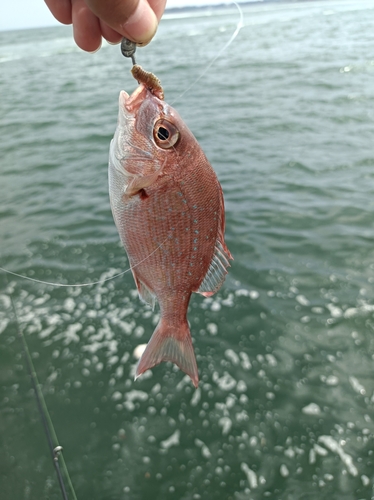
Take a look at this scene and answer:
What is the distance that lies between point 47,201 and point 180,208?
6.39 metres

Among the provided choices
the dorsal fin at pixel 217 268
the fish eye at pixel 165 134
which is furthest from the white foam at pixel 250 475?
the fish eye at pixel 165 134

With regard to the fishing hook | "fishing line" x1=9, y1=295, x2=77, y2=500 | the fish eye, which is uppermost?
the fishing hook

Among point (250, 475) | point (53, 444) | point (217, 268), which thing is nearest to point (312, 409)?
point (250, 475)

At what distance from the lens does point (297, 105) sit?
11.2 m

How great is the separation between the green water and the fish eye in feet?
8.53

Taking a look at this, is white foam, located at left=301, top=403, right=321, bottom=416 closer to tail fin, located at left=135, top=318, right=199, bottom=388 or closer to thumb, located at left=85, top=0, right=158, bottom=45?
tail fin, located at left=135, top=318, right=199, bottom=388

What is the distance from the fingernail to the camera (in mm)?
1562

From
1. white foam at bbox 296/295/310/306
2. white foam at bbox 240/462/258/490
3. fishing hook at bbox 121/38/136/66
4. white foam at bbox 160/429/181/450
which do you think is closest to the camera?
fishing hook at bbox 121/38/136/66

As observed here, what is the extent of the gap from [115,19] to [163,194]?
670 mm

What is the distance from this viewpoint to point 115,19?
1540 millimetres

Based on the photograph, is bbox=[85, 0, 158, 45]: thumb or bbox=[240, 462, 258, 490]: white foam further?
bbox=[240, 462, 258, 490]: white foam

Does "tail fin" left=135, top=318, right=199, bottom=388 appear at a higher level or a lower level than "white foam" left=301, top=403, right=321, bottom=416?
higher

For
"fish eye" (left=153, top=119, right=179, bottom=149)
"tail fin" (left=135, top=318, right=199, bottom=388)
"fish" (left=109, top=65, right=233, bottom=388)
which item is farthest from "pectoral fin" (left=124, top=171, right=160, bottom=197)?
"tail fin" (left=135, top=318, right=199, bottom=388)

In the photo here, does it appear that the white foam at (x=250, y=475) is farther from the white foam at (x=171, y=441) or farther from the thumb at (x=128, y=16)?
the thumb at (x=128, y=16)
